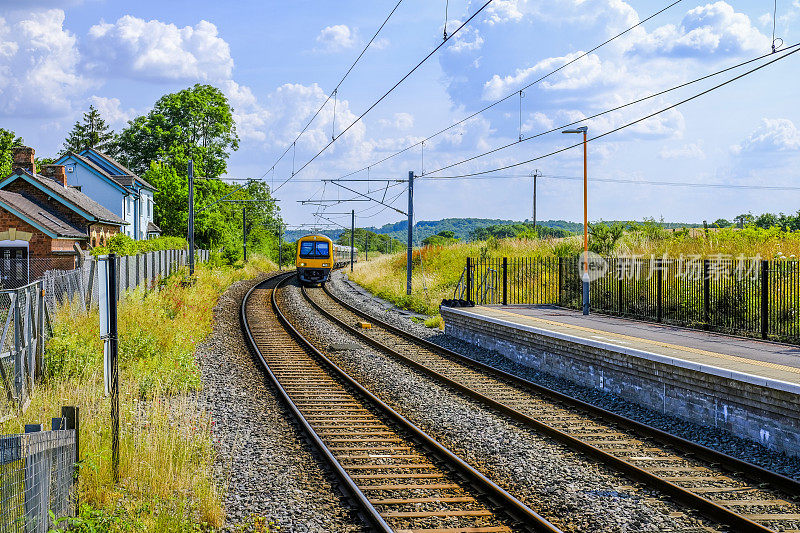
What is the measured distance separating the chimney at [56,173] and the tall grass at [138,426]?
28791 mm

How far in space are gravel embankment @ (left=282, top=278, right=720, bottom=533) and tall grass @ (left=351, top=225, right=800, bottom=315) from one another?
1169 centimetres

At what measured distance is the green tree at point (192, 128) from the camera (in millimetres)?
56219

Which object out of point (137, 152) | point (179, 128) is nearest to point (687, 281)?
point (179, 128)

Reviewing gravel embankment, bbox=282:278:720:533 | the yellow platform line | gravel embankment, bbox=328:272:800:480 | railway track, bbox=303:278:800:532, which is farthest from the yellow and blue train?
gravel embankment, bbox=282:278:720:533

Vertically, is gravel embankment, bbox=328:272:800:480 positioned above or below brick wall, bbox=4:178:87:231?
below

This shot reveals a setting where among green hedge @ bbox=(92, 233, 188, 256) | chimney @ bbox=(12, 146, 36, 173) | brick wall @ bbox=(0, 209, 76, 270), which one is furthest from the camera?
chimney @ bbox=(12, 146, 36, 173)

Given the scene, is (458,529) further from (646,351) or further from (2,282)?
(2,282)

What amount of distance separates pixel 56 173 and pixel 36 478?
4044 cm

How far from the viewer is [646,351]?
10938mm

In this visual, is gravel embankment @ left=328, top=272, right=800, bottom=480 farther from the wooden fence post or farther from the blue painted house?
the blue painted house

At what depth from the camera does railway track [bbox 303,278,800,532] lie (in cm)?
645

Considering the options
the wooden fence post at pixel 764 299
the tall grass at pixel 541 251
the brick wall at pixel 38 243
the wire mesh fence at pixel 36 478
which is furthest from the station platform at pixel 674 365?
the brick wall at pixel 38 243

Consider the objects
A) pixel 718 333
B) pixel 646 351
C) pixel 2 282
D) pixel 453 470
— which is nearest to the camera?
pixel 453 470

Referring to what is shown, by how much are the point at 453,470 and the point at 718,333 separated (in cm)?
974
